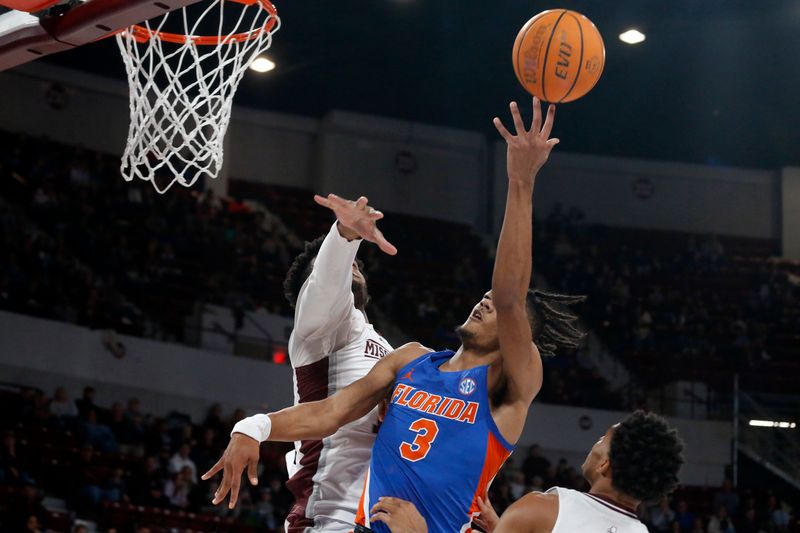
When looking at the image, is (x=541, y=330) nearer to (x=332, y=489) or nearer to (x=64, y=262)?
(x=332, y=489)

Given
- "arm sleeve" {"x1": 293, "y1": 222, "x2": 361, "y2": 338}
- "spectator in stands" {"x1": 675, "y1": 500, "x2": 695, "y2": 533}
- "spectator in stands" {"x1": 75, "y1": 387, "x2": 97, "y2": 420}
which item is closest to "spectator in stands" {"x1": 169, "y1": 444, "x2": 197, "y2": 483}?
"spectator in stands" {"x1": 75, "y1": 387, "x2": 97, "y2": 420}

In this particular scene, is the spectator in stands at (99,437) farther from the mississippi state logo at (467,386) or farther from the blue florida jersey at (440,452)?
the mississippi state logo at (467,386)

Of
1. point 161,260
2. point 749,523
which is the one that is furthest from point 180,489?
point 749,523

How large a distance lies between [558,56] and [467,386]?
1.43 metres

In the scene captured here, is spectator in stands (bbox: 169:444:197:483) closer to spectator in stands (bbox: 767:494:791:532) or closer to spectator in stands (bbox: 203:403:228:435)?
spectator in stands (bbox: 203:403:228:435)

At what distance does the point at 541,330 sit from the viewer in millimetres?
3838

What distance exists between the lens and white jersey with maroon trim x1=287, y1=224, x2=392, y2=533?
12.1 ft

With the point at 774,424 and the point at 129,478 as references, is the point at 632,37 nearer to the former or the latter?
the point at 774,424

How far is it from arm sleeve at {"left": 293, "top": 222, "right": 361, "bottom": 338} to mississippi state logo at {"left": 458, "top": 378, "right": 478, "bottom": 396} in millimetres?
533

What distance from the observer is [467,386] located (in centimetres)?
348

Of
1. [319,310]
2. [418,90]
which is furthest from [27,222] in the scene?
[319,310]

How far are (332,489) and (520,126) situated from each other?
4.46ft

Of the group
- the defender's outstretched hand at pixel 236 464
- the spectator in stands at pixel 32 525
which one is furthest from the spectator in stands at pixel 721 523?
the defender's outstretched hand at pixel 236 464

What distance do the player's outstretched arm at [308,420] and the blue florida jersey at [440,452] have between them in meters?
0.13
